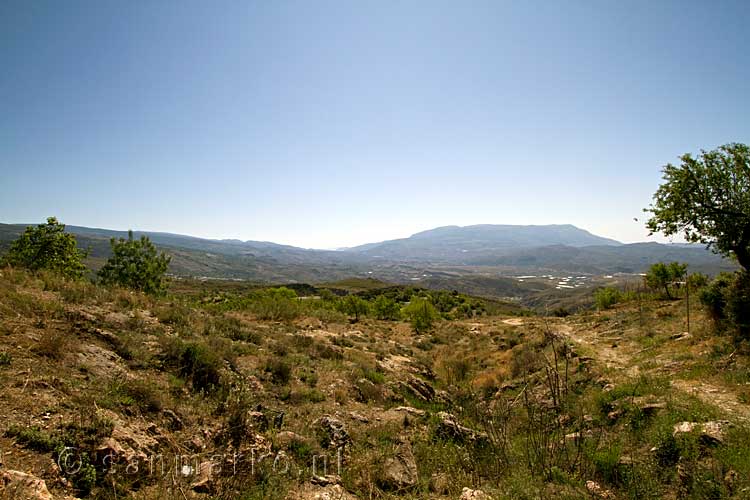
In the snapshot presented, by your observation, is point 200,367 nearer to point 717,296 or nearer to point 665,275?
point 717,296

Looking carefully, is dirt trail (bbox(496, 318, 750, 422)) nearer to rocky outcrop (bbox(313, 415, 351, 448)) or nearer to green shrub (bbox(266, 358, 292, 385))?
rocky outcrop (bbox(313, 415, 351, 448))

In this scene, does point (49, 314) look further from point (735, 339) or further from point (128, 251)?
point (128, 251)

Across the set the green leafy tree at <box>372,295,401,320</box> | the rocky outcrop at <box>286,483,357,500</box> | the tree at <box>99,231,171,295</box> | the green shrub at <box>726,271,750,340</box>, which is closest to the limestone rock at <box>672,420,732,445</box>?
the green shrub at <box>726,271,750,340</box>

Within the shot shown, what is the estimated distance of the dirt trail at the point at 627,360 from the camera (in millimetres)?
8805

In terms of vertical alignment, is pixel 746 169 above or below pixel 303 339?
above

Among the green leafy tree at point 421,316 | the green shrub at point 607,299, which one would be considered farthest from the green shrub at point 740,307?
the green leafy tree at point 421,316

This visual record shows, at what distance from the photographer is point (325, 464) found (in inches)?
259

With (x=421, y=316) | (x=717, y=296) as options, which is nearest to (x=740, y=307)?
(x=717, y=296)

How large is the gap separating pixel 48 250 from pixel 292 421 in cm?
3139

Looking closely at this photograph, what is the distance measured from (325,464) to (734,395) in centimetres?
1166

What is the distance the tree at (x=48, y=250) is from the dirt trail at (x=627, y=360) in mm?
36204

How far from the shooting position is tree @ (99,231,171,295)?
28875 millimetres

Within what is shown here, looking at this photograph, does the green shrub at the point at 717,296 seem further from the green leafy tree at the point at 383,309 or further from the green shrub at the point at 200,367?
the green leafy tree at the point at 383,309

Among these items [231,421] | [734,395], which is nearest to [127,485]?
[231,421]
